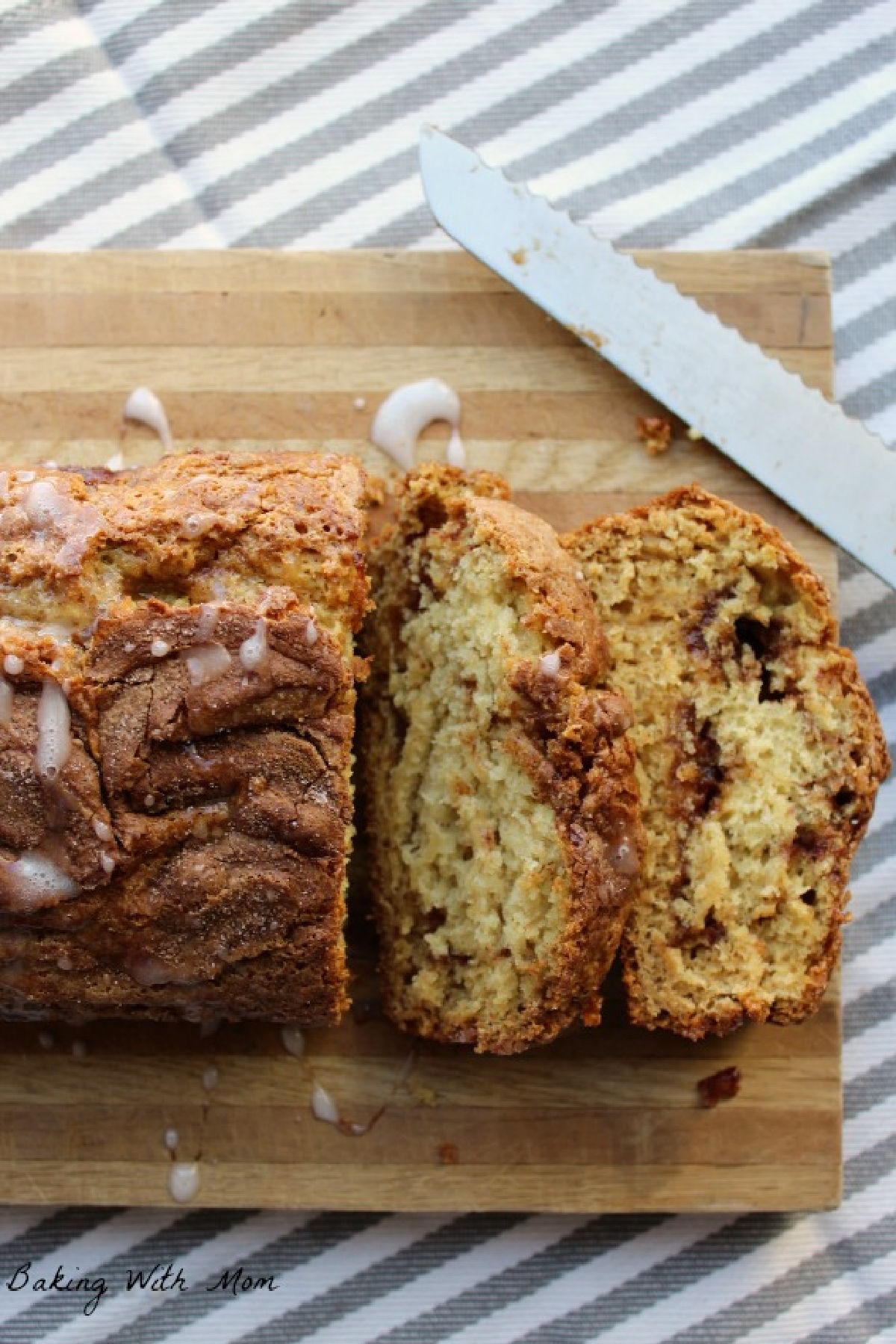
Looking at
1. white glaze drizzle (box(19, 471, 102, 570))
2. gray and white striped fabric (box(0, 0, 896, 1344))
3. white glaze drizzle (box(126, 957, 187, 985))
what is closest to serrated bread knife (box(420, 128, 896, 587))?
gray and white striped fabric (box(0, 0, 896, 1344))

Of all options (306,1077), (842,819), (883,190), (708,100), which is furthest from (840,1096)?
(708,100)

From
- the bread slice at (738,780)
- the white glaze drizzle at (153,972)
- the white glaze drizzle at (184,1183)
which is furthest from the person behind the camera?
the white glaze drizzle at (184,1183)

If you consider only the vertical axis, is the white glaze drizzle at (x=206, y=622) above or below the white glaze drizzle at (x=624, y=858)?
above

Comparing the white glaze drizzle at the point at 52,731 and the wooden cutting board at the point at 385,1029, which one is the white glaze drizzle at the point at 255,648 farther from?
the wooden cutting board at the point at 385,1029

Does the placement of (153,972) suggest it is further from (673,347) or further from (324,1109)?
(673,347)

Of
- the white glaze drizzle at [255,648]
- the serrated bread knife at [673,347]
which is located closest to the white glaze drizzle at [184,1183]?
the white glaze drizzle at [255,648]

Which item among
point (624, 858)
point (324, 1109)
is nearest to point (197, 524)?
point (624, 858)

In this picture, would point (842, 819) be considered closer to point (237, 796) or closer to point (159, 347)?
point (237, 796)
